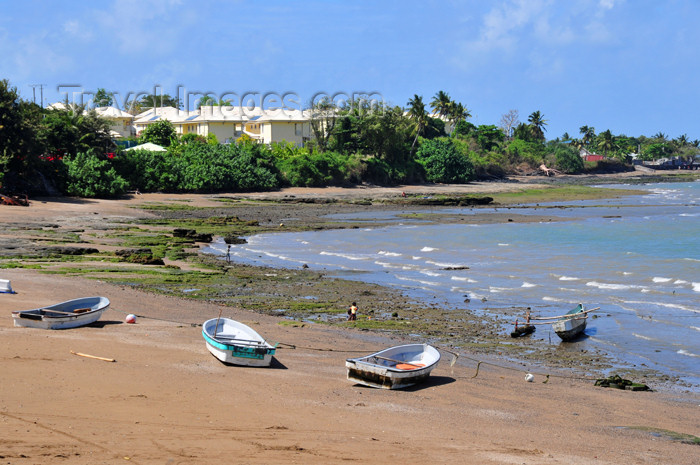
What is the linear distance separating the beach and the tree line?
128 feet

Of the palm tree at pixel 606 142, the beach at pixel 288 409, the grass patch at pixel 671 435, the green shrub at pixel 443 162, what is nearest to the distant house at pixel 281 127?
the green shrub at pixel 443 162

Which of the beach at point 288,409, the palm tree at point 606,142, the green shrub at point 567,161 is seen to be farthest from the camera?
the palm tree at point 606,142

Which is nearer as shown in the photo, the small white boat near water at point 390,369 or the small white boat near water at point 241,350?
the small white boat near water at point 390,369

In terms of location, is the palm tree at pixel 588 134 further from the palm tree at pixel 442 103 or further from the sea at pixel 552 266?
the sea at pixel 552 266

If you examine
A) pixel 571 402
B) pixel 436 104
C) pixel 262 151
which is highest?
pixel 436 104

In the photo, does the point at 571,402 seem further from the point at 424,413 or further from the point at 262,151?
the point at 262,151

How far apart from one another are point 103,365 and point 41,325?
2.89 m

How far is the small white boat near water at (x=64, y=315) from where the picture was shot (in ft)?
47.5

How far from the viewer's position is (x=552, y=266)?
1251 inches

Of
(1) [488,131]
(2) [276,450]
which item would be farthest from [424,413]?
(1) [488,131]

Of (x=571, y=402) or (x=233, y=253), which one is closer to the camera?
(x=571, y=402)

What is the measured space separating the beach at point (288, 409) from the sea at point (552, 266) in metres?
3.93

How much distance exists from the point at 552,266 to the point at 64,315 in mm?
22084

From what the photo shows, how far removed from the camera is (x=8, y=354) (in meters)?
12.4
